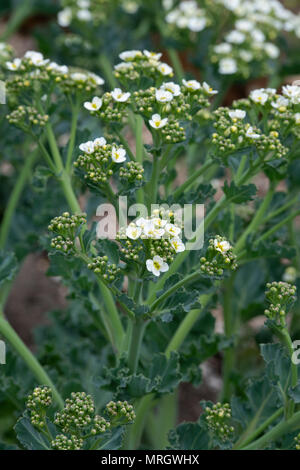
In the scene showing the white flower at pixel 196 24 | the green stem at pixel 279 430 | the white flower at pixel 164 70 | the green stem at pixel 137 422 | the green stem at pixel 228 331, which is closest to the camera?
the green stem at pixel 279 430

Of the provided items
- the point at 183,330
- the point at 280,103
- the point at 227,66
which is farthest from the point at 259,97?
the point at 227,66

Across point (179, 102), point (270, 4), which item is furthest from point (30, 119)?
point (270, 4)

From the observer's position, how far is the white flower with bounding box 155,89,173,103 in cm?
203

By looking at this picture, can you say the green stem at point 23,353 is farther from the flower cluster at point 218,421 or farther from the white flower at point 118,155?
the white flower at point 118,155

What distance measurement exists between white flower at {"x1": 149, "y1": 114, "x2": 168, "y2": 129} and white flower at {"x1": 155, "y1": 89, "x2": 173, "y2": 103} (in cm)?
5

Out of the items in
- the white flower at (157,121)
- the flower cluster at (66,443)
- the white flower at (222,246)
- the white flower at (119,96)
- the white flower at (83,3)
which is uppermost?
the white flower at (83,3)

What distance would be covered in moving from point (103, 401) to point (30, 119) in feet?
3.66

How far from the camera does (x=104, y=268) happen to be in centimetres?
186

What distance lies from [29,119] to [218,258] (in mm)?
873

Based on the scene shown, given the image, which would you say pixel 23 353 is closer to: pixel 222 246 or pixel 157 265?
pixel 157 265

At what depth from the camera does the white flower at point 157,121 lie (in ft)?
6.59

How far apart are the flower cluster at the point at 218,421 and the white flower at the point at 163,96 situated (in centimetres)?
96

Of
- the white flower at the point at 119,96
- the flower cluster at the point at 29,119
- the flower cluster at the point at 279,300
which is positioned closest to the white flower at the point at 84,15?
the flower cluster at the point at 29,119
